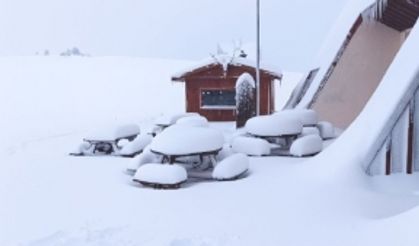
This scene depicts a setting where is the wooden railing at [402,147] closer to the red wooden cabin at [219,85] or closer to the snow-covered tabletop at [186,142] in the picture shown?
the snow-covered tabletop at [186,142]

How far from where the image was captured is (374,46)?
13.9 m

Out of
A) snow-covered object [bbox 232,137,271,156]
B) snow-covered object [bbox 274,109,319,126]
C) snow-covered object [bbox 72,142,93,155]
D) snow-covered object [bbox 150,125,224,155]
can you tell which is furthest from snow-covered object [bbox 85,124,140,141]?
snow-covered object [bbox 274,109,319,126]

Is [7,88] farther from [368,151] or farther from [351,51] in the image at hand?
[368,151]

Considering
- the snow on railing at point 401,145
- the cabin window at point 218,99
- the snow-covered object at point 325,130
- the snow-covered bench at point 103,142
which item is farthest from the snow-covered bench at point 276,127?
the cabin window at point 218,99

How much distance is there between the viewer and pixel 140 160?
8.63 m

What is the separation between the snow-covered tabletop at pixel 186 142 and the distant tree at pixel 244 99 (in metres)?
7.07

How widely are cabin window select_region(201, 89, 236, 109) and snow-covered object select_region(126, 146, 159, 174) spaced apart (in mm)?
9569

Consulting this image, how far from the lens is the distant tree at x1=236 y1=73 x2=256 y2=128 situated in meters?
15.9

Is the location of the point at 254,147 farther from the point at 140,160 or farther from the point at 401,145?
the point at 401,145

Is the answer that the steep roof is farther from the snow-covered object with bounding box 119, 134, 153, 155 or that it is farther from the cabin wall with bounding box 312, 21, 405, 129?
the snow-covered object with bounding box 119, 134, 153, 155

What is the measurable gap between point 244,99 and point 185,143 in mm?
7821

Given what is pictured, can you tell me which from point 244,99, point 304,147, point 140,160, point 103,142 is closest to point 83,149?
point 103,142

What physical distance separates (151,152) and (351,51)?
8.16m

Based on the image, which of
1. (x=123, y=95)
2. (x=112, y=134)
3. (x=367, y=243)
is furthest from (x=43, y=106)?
(x=367, y=243)
